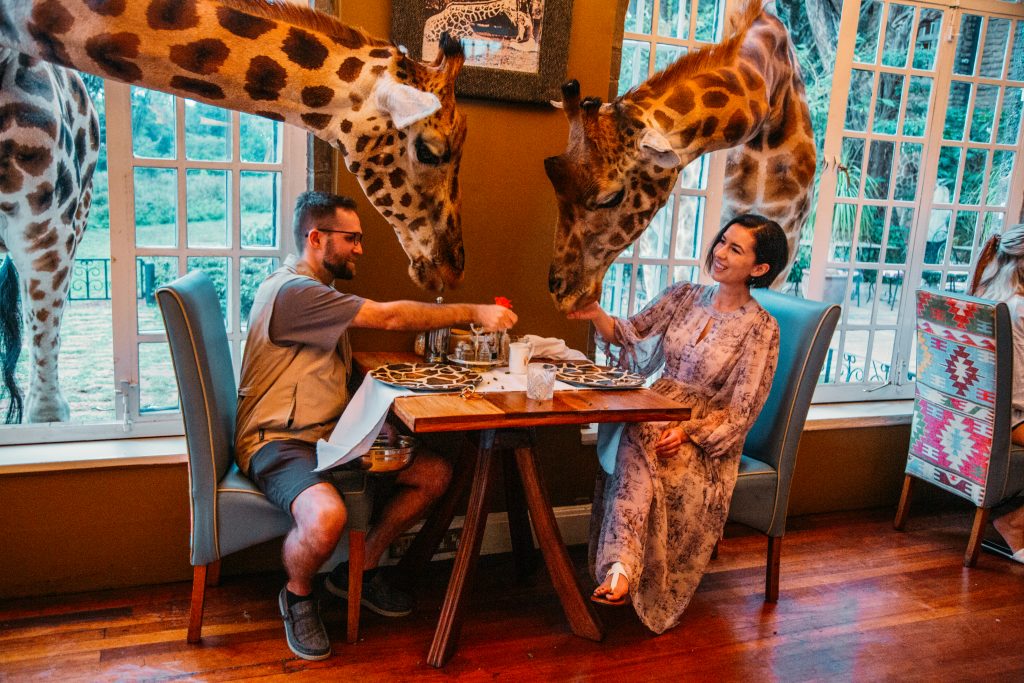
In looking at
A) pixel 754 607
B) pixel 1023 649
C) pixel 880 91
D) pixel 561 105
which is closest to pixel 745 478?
pixel 754 607

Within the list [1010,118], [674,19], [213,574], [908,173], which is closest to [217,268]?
[213,574]

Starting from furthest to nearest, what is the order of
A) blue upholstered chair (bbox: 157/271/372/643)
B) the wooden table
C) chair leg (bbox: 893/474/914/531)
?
1. chair leg (bbox: 893/474/914/531)
2. blue upholstered chair (bbox: 157/271/372/643)
3. the wooden table

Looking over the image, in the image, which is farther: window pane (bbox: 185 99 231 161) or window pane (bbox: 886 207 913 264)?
window pane (bbox: 886 207 913 264)

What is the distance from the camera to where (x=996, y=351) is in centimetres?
311

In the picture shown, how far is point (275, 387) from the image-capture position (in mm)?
2521

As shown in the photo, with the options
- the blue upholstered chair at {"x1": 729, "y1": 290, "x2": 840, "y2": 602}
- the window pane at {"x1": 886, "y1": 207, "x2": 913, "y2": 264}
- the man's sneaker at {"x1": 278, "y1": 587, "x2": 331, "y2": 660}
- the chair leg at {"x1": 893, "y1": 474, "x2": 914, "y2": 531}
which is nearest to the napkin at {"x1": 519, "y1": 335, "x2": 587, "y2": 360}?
the blue upholstered chair at {"x1": 729, "y1": 290, "x2": 840, "y2": 602}

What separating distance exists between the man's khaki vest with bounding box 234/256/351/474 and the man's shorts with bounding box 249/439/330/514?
45mm

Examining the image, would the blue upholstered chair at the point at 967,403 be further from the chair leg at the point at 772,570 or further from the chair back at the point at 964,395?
the chair leg at the point at 772,570

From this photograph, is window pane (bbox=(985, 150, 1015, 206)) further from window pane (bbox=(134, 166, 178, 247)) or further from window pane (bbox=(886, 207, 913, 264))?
window pane (bbox=(134, 166, 178, 247))

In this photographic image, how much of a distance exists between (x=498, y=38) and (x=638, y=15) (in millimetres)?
726

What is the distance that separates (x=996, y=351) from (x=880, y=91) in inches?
52.4

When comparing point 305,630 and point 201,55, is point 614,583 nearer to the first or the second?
point 305,630

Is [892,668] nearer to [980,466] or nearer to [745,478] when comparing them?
[745,478]

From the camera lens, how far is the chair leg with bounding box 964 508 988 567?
3311mm
